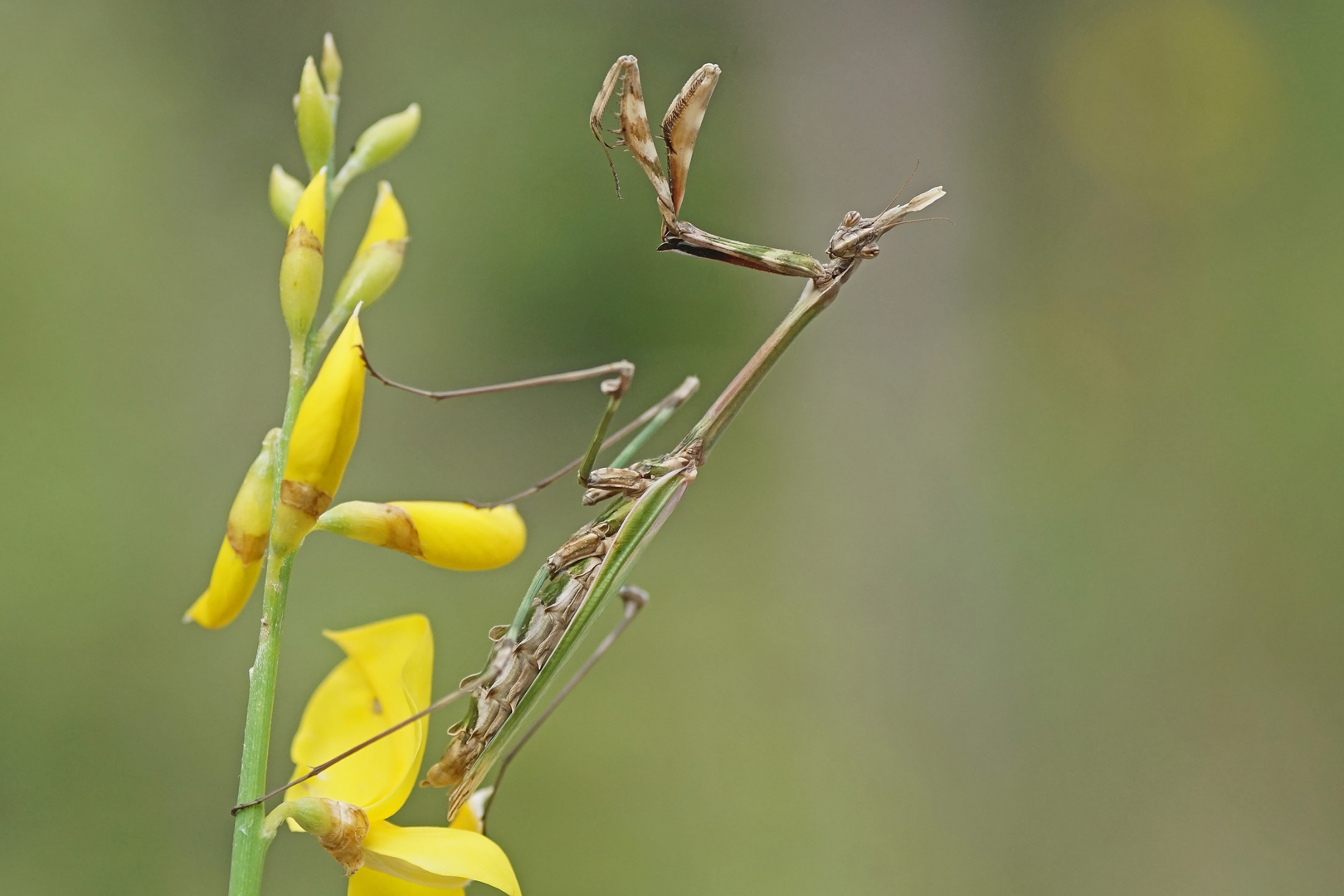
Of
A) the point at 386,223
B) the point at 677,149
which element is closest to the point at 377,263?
the point at 386,223

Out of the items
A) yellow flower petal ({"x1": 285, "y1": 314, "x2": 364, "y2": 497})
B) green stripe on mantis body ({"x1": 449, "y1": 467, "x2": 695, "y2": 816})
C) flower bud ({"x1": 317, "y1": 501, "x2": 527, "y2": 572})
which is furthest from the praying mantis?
yellow flower petal ({"x1": 285, "y1": 314, "x2": 364, "y2": 497})

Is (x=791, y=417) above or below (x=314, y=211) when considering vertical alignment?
below

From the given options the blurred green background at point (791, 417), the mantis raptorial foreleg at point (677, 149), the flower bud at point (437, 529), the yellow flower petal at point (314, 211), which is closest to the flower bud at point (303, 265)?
the yellow flower petal at point (314, 211)

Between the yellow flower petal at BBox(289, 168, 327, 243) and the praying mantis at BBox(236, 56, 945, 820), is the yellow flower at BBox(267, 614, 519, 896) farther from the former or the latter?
the yellow flower petal at BBox(289, 168, 327, 243)

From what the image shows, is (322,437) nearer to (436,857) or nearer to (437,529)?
(437,529)

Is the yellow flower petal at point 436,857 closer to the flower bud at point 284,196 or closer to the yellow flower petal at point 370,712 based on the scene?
the yellow flower petal at point 370,712

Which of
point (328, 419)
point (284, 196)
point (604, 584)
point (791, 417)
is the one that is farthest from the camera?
point (791, 417)
